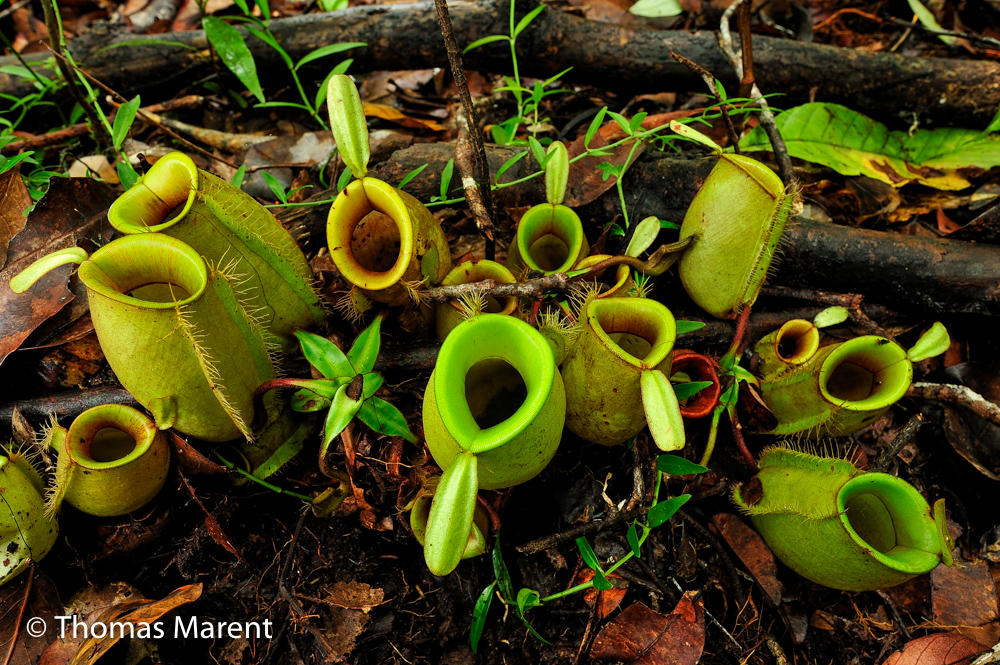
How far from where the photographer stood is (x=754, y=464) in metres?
2.01

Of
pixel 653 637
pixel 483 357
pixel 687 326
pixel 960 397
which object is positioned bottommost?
pixel 653 637

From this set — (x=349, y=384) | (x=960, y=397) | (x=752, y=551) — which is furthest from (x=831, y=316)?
(x=349, y=384)

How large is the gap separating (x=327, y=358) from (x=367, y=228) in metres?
0.46

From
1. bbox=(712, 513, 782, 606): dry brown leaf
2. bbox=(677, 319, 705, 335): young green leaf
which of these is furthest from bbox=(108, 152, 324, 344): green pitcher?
bbox=(712, 513, 782, 606): dry brown leaf

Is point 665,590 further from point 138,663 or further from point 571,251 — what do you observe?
point 138,663

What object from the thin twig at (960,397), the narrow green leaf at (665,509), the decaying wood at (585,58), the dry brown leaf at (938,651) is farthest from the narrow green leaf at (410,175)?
the dry brown leaf at (938,651)

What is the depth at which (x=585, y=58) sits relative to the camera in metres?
2.88

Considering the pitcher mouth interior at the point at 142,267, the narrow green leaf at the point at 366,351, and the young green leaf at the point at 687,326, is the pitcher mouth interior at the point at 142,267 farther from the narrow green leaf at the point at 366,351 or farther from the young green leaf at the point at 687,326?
the young green leaf at the point at 687,326

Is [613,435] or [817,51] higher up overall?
[817,51]

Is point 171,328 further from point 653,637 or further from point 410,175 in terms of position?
point 653,637

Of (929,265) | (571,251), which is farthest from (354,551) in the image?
(929,265)

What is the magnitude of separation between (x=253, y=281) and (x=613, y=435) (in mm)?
1232

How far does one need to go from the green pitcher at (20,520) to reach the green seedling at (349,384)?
690 millimetres

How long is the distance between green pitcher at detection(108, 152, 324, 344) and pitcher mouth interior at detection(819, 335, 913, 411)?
5.76 ft
